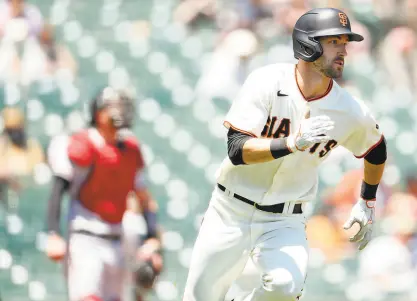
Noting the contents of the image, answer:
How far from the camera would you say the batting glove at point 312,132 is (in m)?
4.59

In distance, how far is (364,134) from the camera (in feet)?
17.1

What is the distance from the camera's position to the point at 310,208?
33.2 feet

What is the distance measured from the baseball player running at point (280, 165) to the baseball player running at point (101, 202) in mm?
1283

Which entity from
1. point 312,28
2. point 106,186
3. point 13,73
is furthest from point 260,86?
point 13,73

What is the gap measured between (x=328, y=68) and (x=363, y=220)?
0.92 meters

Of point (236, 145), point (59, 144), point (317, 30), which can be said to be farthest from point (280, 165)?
point (59, 144)

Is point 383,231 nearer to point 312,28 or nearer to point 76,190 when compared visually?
point 76,190

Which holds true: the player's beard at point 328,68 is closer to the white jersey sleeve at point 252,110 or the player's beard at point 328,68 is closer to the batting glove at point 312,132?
the white jersey sleeve at point 252,110

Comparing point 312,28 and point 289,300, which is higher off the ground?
point 312,28

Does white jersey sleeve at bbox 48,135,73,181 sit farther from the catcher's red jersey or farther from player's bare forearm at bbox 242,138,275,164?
player's bare forearm at bbox 242,138,275,164

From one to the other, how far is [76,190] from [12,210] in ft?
11.8

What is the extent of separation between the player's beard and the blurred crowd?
187 inches

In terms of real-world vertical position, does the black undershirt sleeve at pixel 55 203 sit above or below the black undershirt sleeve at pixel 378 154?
below

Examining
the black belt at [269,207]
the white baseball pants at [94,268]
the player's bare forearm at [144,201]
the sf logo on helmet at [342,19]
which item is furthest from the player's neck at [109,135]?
the sf logo on helmet at [342,19]
